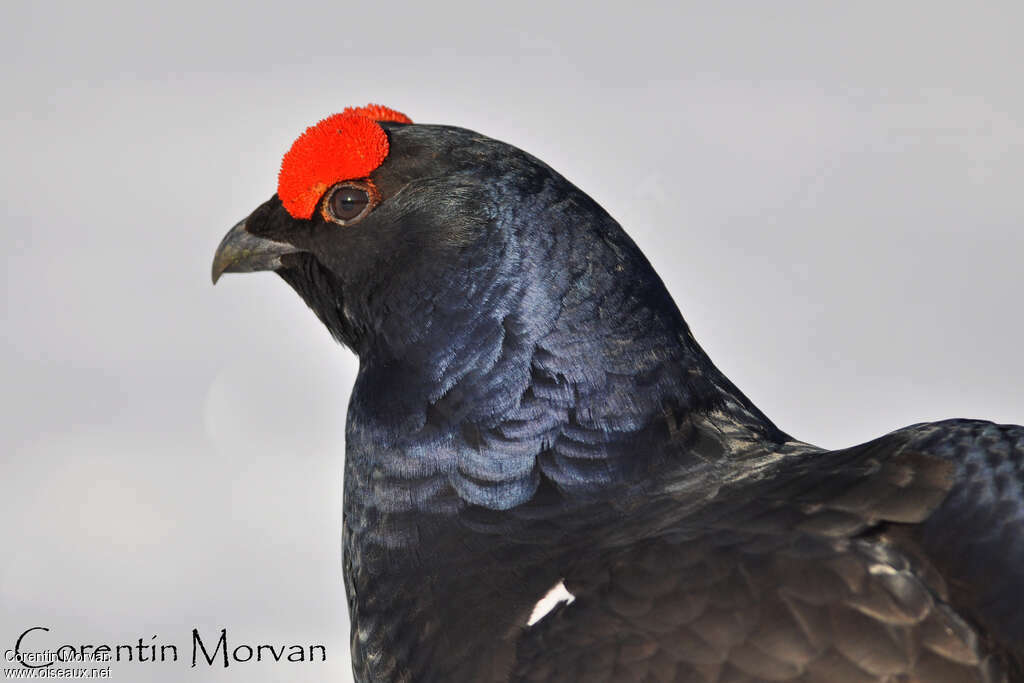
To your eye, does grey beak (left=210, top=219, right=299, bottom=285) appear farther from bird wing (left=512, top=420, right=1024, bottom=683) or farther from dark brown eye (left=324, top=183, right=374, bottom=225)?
bird wing (left=512, top=420, right=1024, bottom=683)

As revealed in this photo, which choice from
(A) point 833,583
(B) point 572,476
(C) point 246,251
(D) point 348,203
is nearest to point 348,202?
(D) point 348,203

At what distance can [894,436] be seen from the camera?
2023 mm

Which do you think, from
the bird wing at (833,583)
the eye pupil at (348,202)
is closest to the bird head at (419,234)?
the eye pupil at (348,202)

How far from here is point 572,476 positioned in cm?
223

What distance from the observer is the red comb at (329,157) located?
8.18 ft

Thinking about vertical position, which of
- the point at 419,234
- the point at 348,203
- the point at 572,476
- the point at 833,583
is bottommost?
the point at 833,583

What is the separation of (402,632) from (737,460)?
0.67m

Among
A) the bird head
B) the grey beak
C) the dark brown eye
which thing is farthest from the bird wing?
the grey beak

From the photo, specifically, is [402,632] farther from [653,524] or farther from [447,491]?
[653,524]

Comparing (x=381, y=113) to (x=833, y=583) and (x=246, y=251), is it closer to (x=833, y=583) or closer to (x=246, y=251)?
(x=246, y=251)

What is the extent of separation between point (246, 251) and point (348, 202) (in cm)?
26

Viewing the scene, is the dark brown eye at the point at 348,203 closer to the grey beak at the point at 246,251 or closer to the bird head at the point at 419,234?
the bird head at the point at 419,234

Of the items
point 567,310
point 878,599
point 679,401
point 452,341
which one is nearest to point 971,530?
point 878,599

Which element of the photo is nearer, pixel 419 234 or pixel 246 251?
pixel 419 234
